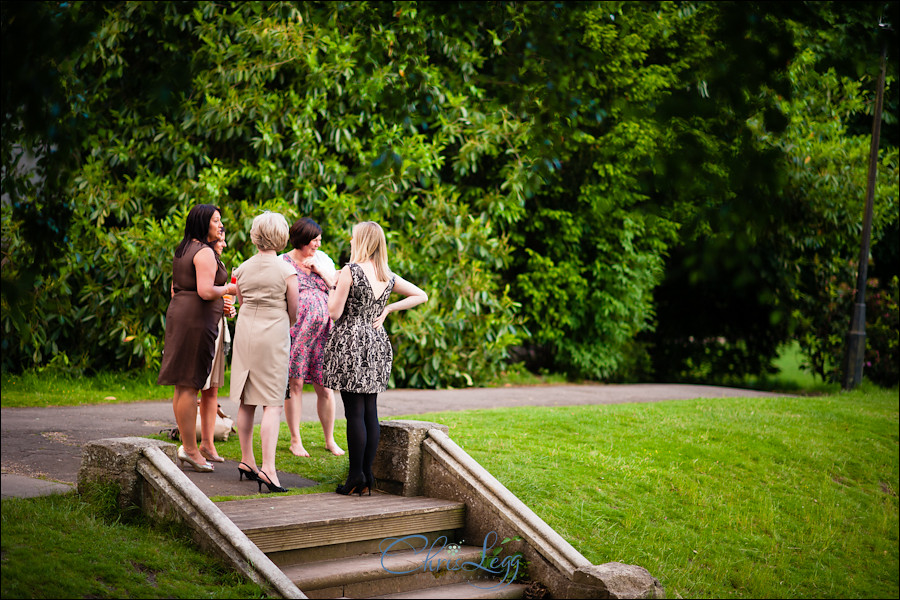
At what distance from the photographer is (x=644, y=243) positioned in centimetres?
1822

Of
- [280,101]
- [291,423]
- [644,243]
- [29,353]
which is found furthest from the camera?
[644,243]

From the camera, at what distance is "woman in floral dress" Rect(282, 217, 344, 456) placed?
7785 mm

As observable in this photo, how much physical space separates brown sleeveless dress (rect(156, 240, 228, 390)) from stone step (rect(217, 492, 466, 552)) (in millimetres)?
1165

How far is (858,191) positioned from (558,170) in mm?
6038

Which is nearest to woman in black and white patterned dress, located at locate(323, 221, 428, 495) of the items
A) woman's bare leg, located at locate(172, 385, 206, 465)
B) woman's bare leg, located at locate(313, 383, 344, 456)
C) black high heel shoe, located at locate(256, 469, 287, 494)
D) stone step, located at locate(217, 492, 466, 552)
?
stone step, located at locate(217, 492, 466, 552)

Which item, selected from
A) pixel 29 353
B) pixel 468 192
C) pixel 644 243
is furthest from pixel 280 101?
pixel 644 243

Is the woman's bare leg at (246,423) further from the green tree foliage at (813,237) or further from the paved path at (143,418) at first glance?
the green tree foliage at (813,237)

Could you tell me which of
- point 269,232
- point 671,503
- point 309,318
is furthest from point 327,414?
point 671,503

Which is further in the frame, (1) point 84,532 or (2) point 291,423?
(2) point 291,423

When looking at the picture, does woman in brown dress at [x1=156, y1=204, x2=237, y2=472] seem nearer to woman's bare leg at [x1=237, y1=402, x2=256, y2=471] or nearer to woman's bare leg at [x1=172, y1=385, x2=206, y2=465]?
woman's bare leg at [x1=172, y1=385, x2=206, y2=465]

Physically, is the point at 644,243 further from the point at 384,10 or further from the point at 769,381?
the point at 384,10

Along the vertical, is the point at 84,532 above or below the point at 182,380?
below

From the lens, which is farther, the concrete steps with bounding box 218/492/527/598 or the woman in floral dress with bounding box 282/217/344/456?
the woman in floral dress with bounding box 282/217/344/456

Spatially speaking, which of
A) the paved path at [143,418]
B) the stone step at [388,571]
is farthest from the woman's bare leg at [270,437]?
the stone step at [388,571]
